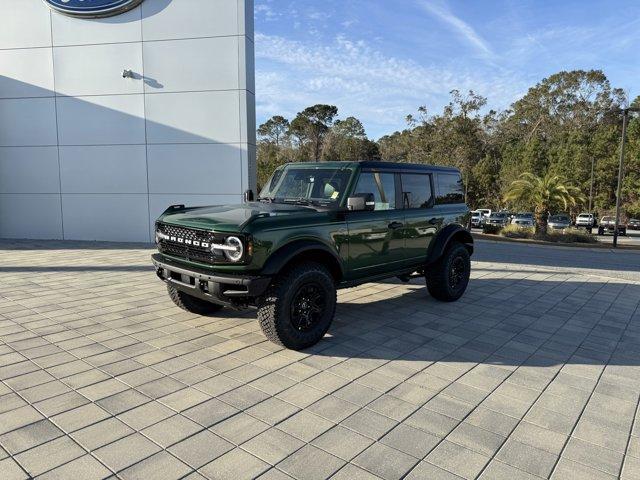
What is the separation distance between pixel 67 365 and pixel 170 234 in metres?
1.52

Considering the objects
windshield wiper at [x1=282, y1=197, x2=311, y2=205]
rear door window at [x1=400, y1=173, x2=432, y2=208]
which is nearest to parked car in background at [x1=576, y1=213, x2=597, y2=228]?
rear door window at [x1=400, y1=173, x2=432, y2=208]

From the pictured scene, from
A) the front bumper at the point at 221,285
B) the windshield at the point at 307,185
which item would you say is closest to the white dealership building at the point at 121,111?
the windshield at the point at 307,185

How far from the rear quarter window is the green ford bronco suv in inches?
1.3

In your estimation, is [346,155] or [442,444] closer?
[442,444]

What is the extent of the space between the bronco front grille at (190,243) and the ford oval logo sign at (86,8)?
9847 mm

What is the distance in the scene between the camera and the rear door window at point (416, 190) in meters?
5.67

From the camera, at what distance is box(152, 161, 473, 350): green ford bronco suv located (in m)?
4.02

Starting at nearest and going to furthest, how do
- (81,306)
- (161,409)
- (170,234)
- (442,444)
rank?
(442,444) < (161,409) < (170,234) < (81,306)

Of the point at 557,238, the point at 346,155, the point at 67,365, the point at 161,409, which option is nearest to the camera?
the point at 161,409

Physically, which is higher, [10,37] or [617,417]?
[10,37]

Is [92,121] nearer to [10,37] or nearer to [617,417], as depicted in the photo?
[10,37]

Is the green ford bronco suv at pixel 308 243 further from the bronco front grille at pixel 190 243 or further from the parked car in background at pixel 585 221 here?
the parked car in background at pixel 585 221

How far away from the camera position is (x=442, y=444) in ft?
9.37

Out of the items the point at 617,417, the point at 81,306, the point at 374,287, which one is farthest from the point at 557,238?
the point at 81,306
